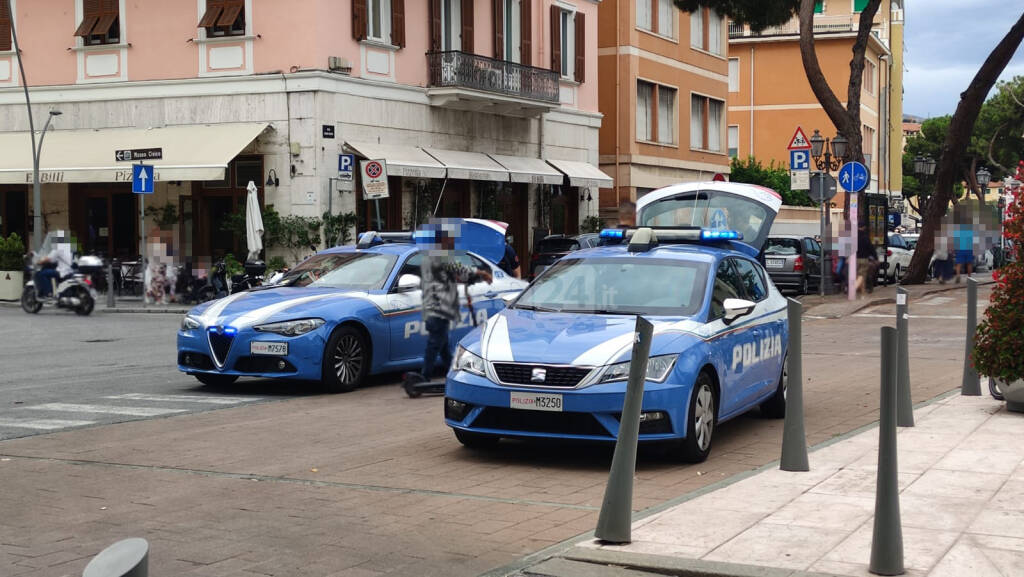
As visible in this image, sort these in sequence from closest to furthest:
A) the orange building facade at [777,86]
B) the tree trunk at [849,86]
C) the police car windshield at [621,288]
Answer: the police car windshield at [621,288] < the tree trunk at [849,86] < the orange building facade at [777,86]

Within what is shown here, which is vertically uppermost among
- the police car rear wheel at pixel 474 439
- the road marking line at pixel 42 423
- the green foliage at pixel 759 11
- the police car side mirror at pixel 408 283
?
the green foliage at pixel 759 11

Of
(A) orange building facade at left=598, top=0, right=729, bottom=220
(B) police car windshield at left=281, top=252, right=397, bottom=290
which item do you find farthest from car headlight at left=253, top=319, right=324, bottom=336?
(A) orange building facade at left=598, top=0, right=729, bottom=220

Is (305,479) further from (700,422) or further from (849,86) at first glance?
(849,86)

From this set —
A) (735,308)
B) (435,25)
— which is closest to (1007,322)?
(735,308)

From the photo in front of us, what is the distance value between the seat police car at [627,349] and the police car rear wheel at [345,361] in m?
3.24

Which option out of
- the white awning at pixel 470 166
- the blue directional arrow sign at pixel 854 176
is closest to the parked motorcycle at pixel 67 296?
the white awning at pixel 470 166

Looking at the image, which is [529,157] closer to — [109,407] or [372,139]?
[372,139]

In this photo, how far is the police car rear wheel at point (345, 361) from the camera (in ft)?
42.2

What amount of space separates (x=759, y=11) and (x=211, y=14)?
15.0 meters

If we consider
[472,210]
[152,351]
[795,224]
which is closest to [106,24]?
[472,210]

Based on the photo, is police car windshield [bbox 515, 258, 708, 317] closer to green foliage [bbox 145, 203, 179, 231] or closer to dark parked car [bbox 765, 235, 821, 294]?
green foliage [bbox 145, 203, 179, 231]

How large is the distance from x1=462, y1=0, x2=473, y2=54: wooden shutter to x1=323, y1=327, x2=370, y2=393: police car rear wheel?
22550 millimetres

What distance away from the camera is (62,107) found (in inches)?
1261

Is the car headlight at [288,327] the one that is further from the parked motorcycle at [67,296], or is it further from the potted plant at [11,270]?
the potted plant at [11,270]
